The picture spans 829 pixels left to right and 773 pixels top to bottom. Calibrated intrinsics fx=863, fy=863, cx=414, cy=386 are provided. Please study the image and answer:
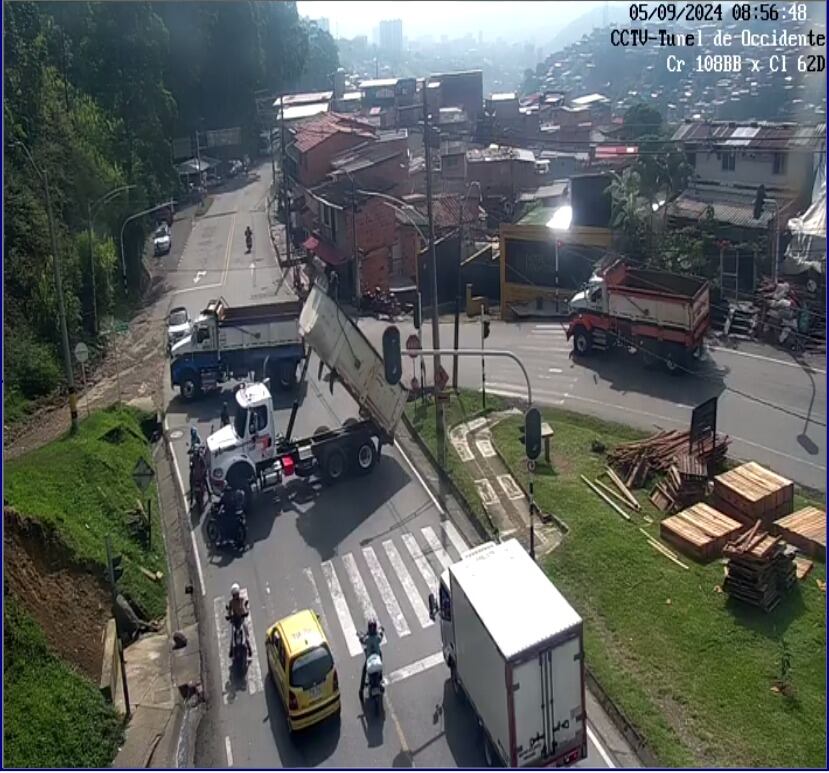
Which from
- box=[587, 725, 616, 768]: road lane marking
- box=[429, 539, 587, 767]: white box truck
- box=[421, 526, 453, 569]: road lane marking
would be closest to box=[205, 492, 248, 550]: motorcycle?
box=[421, 526, 453, 569]: road lane marking

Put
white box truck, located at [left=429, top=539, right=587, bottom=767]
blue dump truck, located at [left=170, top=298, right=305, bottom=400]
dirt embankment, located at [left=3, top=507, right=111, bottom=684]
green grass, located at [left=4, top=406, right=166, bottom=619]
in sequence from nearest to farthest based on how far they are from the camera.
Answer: white box truck, located at [left=429, top=539, right=587, bottom=767]
dirt embankment, located at [left=3, top=507, right=111, bottom=684]
green grass, located at [left=4, top=406, right=166, bottom=619]
blue dump truck, located at [left=170, top=298, right=305, bottom=400]

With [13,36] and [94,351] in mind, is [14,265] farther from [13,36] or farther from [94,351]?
[13,36]

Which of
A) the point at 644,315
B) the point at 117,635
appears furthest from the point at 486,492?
the point at 644,315

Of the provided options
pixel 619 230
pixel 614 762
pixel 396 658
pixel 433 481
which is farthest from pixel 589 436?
pixel 619 230

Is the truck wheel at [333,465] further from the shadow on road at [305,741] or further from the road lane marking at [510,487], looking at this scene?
the shadow on road at [305,741]

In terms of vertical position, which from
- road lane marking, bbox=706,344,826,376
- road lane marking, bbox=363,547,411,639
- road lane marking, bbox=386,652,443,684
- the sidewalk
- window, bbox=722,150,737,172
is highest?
window, bbox=722,150,737,172

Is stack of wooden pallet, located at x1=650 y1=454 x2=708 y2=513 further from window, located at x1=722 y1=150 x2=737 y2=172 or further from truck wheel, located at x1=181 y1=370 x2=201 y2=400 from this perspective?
window, located at x1=722 y1=150 x2=737 y2=172

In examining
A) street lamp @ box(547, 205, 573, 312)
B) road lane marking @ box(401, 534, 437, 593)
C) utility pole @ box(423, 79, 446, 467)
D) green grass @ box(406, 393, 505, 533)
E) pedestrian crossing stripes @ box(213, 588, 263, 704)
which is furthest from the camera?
street lamp @ box(547, 205, 573, 312)
